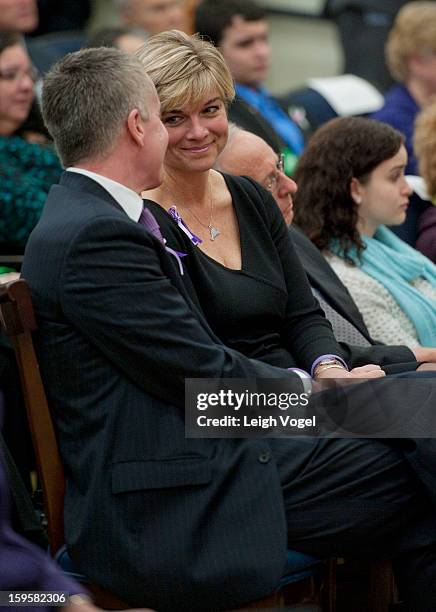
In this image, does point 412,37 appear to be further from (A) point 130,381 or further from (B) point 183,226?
(A) point 130,381

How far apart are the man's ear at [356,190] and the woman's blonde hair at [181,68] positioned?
795 mm

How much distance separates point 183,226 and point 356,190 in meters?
0.96

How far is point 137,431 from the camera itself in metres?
2.32

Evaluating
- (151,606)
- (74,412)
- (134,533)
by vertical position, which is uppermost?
(74,412)

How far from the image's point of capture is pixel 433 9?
5.64 m

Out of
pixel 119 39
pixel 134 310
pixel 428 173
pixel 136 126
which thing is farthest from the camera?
pixel 119 39

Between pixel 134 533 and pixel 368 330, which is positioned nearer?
pixel 134 533

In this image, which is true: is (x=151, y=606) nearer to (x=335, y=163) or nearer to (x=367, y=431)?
(x=367, y=431)

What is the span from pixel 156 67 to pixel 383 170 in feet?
3.38

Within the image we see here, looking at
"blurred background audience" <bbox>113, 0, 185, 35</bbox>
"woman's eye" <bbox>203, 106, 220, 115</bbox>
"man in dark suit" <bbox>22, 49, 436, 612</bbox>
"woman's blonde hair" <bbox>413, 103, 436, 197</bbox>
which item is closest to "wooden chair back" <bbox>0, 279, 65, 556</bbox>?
"man in dark suit" <bbox>22, 49, 436, 612</bbox>

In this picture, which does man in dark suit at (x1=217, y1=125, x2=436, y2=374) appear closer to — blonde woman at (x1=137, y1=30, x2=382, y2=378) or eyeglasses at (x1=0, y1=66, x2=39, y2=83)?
blonde woman at (x1=137, y1=30, x2=382, y2=378)

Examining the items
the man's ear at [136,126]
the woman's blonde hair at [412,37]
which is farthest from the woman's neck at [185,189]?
the woman's blonde hair at [412,37]

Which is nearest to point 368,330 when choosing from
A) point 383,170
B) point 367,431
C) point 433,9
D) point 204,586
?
point 383,170

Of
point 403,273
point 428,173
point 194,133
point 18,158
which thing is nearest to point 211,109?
point 194,133
